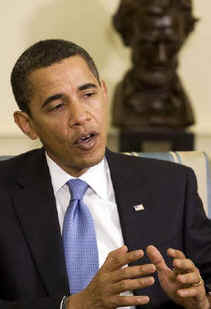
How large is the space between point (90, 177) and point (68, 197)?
8cm

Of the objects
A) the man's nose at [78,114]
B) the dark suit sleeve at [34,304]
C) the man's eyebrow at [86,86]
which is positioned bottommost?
the dark suit sleeve at [34,304]

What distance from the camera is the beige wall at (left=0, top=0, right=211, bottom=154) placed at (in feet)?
10.2

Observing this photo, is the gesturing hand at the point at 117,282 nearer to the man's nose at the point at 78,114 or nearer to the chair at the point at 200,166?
the man's nose at the point at 78,114

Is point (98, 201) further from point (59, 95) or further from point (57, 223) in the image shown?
point (59, 95)

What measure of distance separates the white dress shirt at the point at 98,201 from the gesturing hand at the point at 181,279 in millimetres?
227

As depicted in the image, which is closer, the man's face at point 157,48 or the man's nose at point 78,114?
the man's nose at point 78,114

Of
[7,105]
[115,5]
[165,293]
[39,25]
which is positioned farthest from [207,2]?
[165,293]

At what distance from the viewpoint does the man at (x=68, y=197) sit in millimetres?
1624

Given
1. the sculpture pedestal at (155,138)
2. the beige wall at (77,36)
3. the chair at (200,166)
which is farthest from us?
the beige wall at (77,36)

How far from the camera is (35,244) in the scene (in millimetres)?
1651

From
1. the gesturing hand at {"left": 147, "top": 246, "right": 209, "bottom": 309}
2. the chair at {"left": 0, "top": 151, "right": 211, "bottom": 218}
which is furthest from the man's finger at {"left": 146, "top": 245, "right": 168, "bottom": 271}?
the chair at {"left": 0, "top": 151, "right": 211, "bottom": 218}

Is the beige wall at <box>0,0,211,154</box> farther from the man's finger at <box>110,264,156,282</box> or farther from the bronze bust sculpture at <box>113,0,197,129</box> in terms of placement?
the man's finger at <box>110,264,156,282</box>

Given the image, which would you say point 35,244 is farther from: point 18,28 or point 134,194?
point 18,28

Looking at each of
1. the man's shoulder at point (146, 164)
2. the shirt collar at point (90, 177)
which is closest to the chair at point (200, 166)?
the man's shoulder at point (146, 164)
